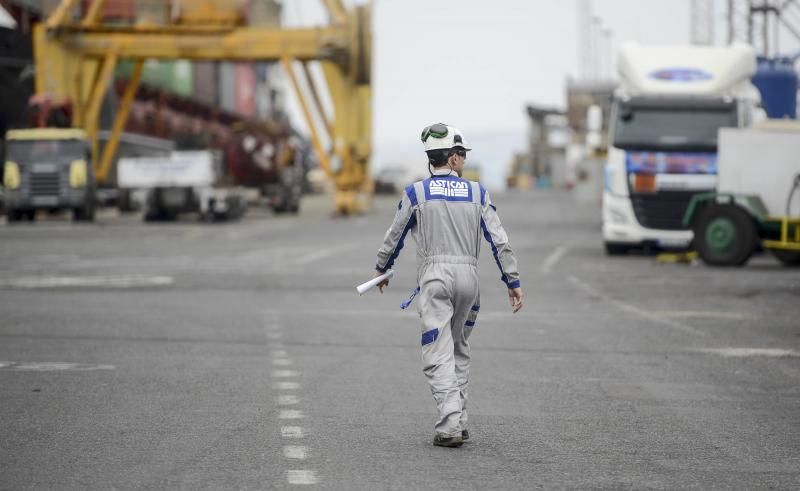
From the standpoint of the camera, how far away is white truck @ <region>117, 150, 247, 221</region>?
48281 millimetres

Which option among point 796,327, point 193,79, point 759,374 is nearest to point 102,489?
point 759,374

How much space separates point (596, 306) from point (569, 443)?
9.78 m

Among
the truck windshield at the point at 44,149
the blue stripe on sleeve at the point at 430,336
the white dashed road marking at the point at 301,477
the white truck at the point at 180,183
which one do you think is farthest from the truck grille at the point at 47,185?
the white dashed road marking at the point at 301,477

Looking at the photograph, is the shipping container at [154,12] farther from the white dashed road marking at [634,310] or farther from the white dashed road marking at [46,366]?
the white dashed road marking at [46,366]

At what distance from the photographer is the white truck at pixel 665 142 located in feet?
89.1

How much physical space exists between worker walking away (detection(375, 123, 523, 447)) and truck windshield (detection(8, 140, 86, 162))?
126ft

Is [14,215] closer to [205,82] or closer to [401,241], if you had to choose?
[401,241]

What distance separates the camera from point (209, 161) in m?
48.3

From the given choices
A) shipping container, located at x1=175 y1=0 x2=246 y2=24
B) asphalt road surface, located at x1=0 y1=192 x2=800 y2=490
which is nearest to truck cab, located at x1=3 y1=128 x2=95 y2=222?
shipping container, located at x1=175 y1=0 x2=246 y2=24

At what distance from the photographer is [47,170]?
45.4 meters

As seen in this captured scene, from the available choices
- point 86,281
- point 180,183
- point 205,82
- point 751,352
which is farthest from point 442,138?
point 205,82

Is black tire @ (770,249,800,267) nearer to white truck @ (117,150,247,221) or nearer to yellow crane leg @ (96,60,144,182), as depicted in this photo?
white truck @ (117,150,247,221)

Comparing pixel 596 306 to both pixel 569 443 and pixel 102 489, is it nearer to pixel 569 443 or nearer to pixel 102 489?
pixel 569 443

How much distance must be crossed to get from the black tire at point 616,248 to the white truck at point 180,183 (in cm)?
2128
